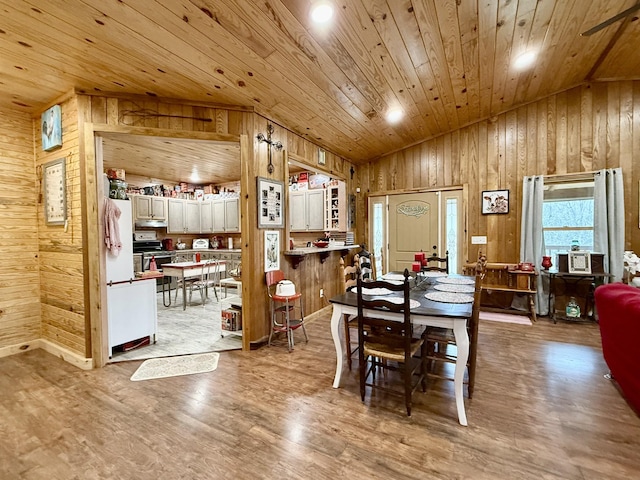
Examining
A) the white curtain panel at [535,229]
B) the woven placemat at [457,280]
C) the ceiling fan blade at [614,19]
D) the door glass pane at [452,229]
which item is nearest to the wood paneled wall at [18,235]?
the woven placemat at [457,280]

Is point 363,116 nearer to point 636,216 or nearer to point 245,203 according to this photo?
point 245,203

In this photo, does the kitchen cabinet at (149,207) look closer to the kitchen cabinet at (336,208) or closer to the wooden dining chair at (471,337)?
the kitchen cabinet at (336,208)

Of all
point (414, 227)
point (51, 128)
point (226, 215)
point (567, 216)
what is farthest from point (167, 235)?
point (567, 216)

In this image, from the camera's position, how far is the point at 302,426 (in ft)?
6.30

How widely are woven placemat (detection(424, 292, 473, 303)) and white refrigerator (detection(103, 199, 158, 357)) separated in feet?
9.91

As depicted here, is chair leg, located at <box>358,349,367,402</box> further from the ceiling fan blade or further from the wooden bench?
the ceiling fan blade

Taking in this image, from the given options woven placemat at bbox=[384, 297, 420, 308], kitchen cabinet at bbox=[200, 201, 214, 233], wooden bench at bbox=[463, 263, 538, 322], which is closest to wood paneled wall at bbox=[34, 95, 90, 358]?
woven placemat at bbox=[384, 297, 420, 308]

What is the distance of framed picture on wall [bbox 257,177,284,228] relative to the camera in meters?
3.27

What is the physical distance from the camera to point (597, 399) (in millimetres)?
2186

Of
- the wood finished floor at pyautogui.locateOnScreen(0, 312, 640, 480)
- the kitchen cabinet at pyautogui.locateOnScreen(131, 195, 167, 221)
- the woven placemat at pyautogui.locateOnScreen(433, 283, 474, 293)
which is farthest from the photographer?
the kitchen cabinet at pyautogui.locateOnScreen(131, 195, 167, 221)

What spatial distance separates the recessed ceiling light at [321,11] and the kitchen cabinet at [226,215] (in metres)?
5.13

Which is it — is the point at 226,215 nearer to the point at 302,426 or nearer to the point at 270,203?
the point at 270,203

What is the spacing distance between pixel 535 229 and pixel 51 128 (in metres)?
6.19

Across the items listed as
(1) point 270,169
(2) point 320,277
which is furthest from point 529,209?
(1) point 270,169
